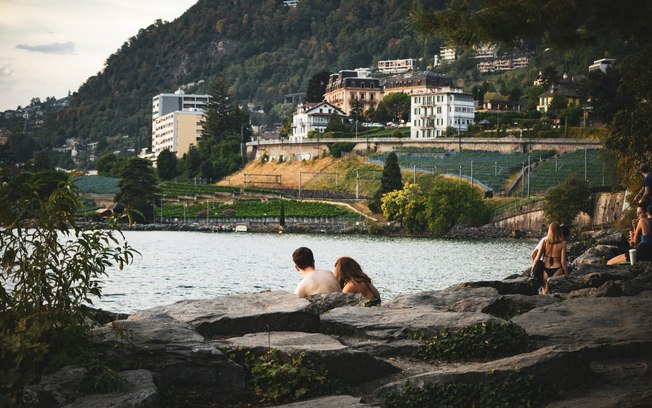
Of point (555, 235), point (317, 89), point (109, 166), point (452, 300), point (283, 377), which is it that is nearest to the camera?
point (283, 377)

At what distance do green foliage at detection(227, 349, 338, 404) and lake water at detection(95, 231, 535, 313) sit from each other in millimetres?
15888

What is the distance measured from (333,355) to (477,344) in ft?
5.02

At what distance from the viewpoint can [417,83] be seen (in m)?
168

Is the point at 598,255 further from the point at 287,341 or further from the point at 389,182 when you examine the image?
the point at 389,182

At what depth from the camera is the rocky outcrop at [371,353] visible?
22.5ft

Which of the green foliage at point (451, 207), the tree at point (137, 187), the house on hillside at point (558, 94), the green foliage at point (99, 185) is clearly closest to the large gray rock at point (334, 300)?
the green foliage at point (451, 207)

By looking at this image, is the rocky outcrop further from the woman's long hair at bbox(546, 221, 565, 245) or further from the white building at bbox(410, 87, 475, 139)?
the white building at bbox(410, 87, 475, 139)

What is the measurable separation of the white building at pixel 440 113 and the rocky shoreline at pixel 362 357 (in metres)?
118

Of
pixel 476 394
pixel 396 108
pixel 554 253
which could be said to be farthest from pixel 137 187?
pixel 476 394

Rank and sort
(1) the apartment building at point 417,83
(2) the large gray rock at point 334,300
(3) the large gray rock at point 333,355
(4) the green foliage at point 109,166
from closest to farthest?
(3) the large gray rock at point 333,355 → (2) the large gray rock at point 334,300 → (4) the green foliage at point 109,166 → (1) the apartment building at point 417,83

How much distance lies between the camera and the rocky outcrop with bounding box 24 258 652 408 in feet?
22.5

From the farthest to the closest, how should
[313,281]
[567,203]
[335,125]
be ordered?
[335,125]
[567,203]
[313,281]

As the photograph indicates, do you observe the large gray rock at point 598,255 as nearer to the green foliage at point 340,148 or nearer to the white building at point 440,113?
the green foliage at point 340,148

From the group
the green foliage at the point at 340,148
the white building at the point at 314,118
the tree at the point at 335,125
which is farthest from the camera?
the white building at the point at 314,118
